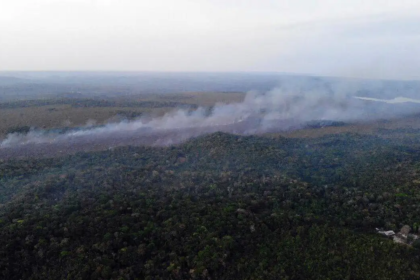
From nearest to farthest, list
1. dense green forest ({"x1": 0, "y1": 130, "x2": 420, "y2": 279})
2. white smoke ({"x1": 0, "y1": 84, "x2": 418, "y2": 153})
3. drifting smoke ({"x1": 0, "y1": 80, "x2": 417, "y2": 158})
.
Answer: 1. dense green forest ({"x1": 0, "y1": 130, "x2": 420, "y2": 279})
2. drifting smoke ({"x1": 0, "y1": 80, "x2": 417, "y2": 158})
3. white smoke ({"x1": 0, "y1": 84, "x2": 418, "y2": 153})

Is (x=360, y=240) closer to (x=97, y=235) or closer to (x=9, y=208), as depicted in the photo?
(x=97, y=235)

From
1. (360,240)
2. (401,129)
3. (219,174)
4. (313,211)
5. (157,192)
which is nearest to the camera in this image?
(360,240)

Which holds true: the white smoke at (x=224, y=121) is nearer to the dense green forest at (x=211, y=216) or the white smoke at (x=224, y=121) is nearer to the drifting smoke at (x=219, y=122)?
Answer: the drifting smoke at (x=219, y=122)

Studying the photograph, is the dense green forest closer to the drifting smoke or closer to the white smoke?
the drifting smoke

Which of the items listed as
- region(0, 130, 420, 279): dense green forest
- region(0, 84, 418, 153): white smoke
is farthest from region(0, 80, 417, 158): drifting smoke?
region(0, 130, 420, 279): dense green forest

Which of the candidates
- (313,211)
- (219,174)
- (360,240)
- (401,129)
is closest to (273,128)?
(401,129)
